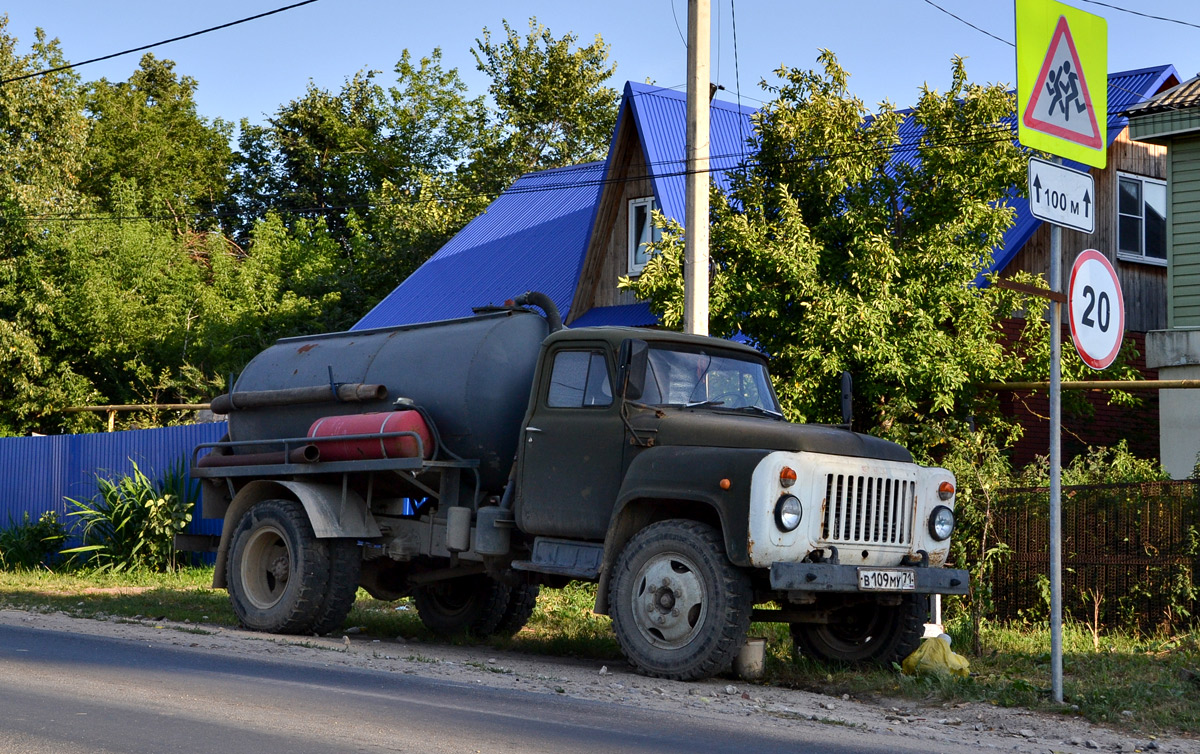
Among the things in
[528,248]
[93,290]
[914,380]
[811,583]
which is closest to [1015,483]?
[914,380]

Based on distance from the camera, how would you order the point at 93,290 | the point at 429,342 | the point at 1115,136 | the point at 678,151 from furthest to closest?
the point at 93,290, the point at 678,151, the point at 1115,136, the point at 429,342

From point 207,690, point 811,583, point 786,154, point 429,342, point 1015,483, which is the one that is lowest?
point 207,690

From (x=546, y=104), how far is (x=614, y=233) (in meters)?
17.2

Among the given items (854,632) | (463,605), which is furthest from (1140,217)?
(463,605)

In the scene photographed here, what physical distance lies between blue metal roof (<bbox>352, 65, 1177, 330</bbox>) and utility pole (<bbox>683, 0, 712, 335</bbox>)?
12.9 feet

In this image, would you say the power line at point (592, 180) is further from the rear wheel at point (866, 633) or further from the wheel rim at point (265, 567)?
the wheel rim at point (265, 567)

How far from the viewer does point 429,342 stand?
37.8ft

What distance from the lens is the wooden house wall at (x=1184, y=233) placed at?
55.6 feet

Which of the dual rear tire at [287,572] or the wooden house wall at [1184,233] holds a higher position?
the wooden house wall at [1184,233]

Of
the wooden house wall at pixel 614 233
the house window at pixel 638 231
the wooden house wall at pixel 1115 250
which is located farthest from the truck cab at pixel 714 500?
the wooden house wall at pixel 614 233

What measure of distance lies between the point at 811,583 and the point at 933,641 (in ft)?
4.65

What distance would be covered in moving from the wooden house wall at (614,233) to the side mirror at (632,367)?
13183 mm

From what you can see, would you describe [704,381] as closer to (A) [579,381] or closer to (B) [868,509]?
(A) [579,381]

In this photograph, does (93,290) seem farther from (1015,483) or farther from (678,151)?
(1015,483)
